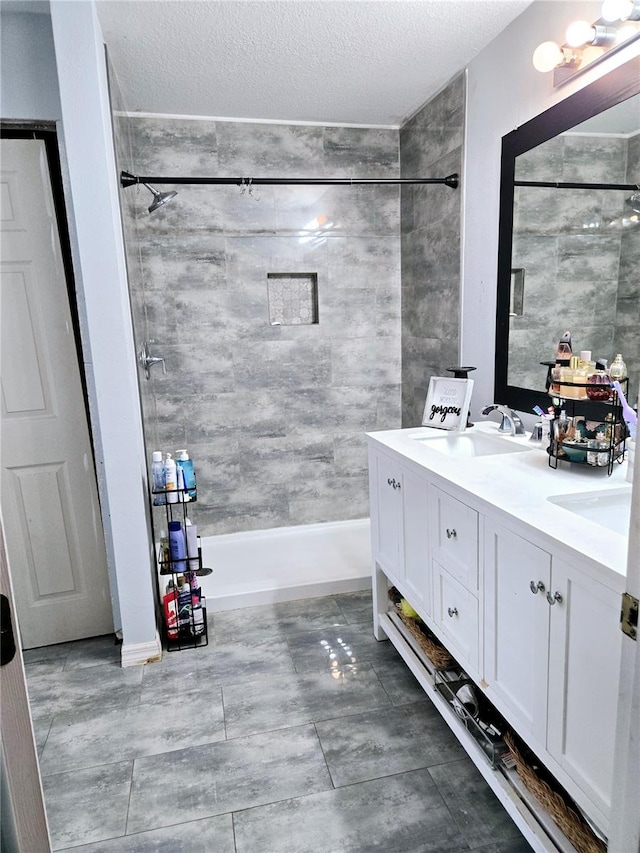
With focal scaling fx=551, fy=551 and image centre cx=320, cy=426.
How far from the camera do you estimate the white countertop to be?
3.65ft

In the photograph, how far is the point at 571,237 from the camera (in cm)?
192

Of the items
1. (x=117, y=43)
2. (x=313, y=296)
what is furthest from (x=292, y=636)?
(x=117, y=43)

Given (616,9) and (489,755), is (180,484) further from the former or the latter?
(616,9)

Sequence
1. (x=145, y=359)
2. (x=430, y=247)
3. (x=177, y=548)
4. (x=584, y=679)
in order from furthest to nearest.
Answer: (x=430, y=247)
(x=145, y=359)
(x=177, y=548)
(x=584, y=679)

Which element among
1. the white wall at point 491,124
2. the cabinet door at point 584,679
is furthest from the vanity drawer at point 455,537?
the white wall at point 491,124

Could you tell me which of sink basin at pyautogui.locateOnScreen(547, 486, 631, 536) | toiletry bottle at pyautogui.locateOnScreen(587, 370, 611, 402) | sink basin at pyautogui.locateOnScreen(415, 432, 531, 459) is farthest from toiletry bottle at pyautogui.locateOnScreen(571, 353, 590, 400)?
sink basin at pyautogui.locateOnScreen(415, 432, 531, 459)

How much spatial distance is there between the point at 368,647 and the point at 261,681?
→ 0.48 metres

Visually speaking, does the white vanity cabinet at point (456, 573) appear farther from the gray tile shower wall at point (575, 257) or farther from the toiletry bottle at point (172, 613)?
the toiletry bottle at point (172, 613)

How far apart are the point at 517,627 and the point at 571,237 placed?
1.35 meters

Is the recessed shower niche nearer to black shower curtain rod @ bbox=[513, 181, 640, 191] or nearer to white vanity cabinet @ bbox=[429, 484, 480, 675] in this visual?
black shower curtain rod @ bbox=[513, 181, 640, 191]

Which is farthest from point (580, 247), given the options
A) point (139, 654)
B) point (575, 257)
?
point (139, 654)

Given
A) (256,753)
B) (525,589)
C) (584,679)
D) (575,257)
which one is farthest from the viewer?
Answer: (575,257)

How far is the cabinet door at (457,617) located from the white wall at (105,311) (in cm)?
121

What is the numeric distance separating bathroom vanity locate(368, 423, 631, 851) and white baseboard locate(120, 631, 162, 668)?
40.6 inches
